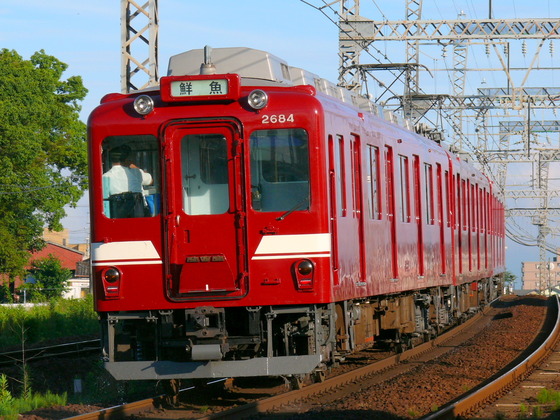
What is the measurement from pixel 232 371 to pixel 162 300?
0.98 metres

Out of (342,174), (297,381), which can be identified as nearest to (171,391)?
(297,381)

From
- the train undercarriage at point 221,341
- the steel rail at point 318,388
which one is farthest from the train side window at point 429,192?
the train undercarriage at point 221,341

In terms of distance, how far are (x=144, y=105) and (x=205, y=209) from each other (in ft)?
3.90

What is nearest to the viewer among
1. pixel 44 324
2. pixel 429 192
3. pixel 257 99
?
pixel 257 99

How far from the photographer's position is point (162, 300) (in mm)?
10469

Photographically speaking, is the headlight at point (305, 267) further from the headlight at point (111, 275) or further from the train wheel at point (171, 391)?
the train wheel at point (171, 391)

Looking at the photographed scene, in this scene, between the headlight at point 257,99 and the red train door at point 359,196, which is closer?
the headlight at point 257,99

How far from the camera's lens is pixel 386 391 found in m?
11.6

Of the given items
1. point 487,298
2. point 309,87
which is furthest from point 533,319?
point 309,87

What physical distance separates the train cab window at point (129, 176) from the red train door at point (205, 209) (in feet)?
0.69

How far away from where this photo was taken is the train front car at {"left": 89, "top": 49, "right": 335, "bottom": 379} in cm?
1035

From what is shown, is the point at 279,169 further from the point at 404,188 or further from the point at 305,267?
the point at 404,188

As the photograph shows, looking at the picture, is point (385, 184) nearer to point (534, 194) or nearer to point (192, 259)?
point (192, 259)

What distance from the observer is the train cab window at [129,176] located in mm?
10633
